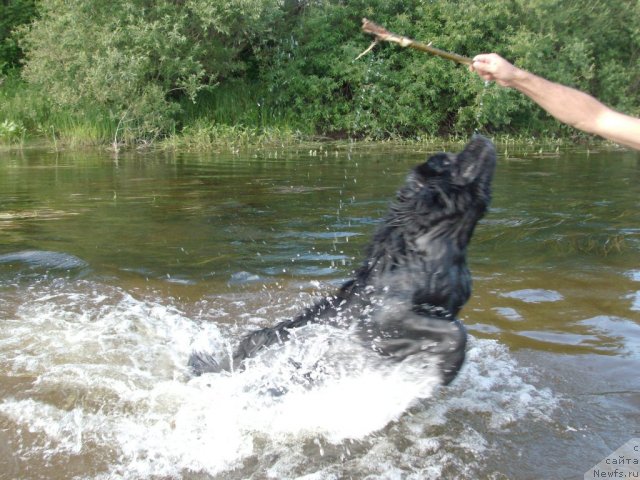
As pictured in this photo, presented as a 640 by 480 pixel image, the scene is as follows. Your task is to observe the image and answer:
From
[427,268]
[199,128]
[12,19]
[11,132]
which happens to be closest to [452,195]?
[427,268]

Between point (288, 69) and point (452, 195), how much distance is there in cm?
1859

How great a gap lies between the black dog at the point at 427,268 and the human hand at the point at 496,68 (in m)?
0.48

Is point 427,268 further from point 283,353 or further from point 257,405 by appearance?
point 257,405

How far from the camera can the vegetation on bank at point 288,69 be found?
59.8 ft

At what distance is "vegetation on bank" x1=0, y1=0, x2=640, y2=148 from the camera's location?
18.2 metres

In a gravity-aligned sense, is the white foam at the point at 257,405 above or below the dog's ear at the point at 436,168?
below

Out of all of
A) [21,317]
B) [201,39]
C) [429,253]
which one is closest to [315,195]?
[21,317]

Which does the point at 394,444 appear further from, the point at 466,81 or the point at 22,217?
the point at 466,81

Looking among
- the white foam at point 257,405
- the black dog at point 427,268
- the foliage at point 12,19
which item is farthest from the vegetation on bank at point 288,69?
the black dog at point 427,268

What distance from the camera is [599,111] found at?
3.52 meters

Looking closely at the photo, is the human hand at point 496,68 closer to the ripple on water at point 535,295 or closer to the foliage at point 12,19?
the ripple on water at point 535,295

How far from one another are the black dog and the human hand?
0.48 meters

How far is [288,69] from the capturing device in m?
21.6

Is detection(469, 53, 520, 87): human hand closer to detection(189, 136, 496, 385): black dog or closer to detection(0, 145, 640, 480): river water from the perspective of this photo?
detection(189, 136, 496, 385): black dog
